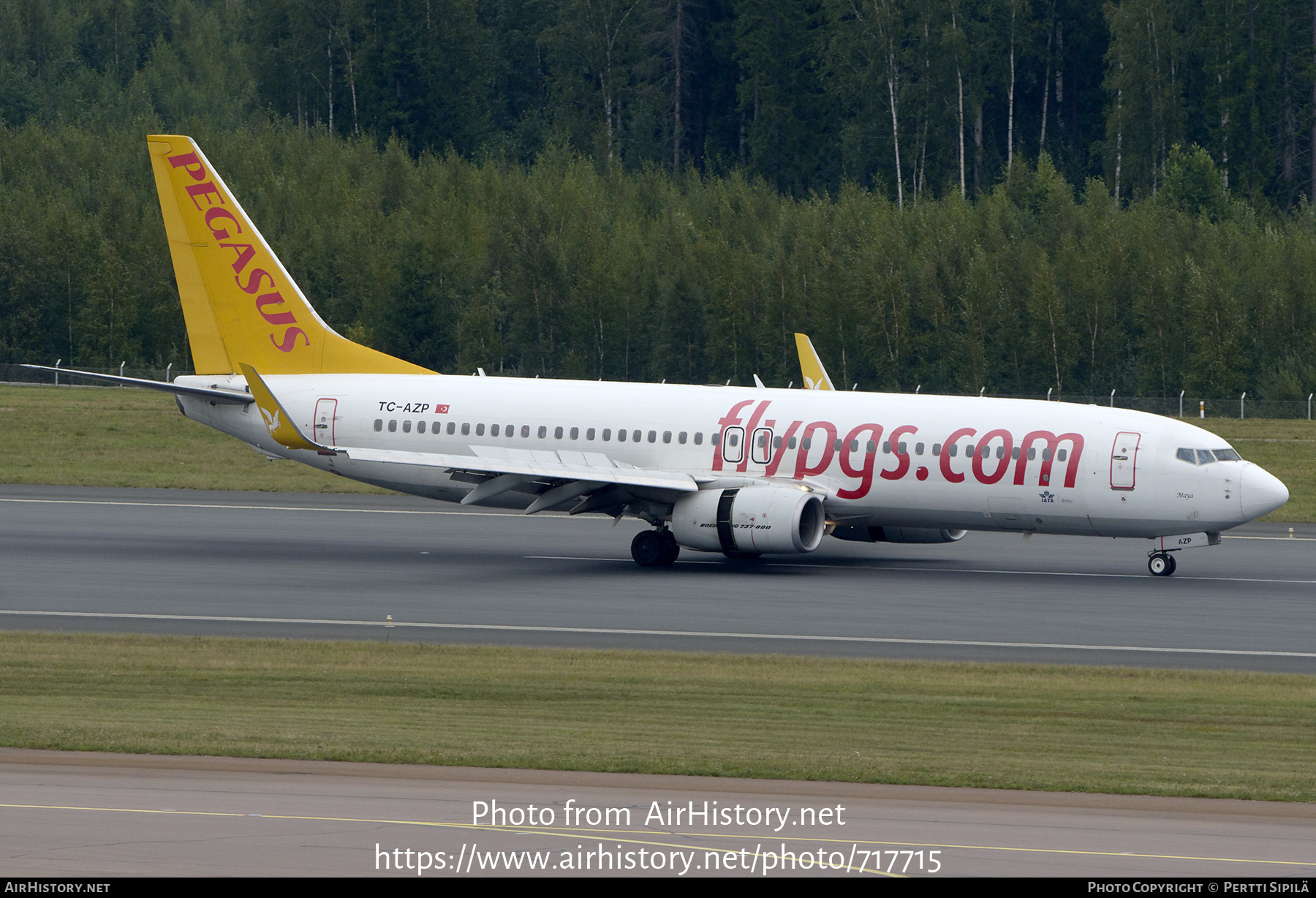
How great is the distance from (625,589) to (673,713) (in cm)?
1171

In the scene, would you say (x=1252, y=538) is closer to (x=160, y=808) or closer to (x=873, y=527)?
(x=873, y=527)

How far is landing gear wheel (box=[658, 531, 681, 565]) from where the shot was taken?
117ft

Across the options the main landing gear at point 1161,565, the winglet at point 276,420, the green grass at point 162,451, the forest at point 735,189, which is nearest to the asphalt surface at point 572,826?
the winglet at point 276,420

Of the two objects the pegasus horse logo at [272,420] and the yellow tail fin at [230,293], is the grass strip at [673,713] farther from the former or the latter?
the yellow tail fin at [230,293]

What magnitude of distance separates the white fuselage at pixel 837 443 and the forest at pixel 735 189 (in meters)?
42.6

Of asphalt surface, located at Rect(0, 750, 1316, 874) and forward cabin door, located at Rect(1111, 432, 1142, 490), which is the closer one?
asphalt surface, located at Rect(0, 750, 1316, 874)

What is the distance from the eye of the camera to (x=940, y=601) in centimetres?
3111

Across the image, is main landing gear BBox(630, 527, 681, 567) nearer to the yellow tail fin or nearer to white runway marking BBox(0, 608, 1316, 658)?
white runway marking BBox(0, 608, 1316, 658)

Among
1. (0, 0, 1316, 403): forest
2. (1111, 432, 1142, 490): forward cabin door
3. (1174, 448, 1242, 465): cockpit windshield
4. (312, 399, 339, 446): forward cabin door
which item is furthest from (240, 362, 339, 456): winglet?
(0, 0, 1316, 403): forest

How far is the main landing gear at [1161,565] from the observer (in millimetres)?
34500

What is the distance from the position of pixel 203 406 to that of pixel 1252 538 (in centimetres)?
2552

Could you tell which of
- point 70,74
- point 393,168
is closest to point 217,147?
point 393,168

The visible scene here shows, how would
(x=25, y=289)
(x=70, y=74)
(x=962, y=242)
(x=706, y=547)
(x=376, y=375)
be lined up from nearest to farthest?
(x=706, y=547), (x=376, y=375), (x=962, y=242), (x=25, y=289), (x=70, y=74)

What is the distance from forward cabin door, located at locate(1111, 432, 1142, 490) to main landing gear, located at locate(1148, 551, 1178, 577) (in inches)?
75.2
